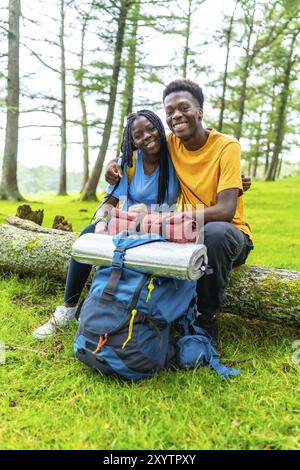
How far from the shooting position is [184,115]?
9.83ft

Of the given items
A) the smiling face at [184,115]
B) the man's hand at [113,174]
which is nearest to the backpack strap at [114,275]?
the man's hand at [113,174]

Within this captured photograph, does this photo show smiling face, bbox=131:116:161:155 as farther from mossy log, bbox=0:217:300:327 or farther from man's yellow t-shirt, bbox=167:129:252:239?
mossy log, bbox=0:217:300:327

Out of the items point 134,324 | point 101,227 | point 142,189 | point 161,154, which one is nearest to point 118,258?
point 134,324

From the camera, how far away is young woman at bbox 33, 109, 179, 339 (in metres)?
3.13

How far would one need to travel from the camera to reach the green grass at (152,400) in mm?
2006

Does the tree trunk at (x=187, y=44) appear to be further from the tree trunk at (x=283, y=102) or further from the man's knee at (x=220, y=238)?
the man's knee at (x=220, y=238)

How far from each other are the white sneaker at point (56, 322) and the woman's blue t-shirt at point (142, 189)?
94 cm

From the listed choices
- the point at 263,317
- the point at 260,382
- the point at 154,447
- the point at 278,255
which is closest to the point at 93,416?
the point at 154,447

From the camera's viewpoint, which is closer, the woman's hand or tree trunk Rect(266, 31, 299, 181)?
the woman's hand

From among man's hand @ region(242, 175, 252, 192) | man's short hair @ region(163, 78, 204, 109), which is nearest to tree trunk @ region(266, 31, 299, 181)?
man's hand @ region(242, 175, 252, 192)

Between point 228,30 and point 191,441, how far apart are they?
59.1ft

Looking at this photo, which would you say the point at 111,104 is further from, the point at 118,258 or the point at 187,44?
the point at 118,258

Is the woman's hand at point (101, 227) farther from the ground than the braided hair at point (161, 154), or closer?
closer

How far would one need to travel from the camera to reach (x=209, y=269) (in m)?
2.64
